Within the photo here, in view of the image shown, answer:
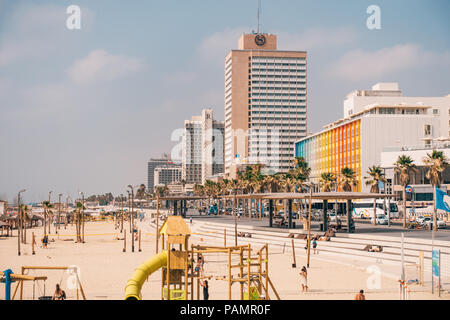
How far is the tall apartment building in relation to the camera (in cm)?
11081

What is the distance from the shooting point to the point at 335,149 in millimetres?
126812

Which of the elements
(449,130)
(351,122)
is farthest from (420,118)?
(449,130)

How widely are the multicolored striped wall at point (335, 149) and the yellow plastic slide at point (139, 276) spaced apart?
310ft

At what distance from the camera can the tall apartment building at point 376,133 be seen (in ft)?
364

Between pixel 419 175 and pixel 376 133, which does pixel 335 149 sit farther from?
pixel 419 175

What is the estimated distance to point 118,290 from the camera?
28.3 meters

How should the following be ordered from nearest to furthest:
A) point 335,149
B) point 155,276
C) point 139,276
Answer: point 139,276 → point 155,276 → point 335,149

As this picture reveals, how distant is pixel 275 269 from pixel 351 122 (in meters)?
86.1

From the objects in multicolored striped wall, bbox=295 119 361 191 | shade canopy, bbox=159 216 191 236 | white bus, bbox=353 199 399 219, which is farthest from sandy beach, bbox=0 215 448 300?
multicolored striped wall, bbox=295 119 361 191

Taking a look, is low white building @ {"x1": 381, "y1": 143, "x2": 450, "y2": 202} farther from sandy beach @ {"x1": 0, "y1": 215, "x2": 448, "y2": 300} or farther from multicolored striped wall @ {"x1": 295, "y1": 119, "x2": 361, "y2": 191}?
sandy beach @ {"x1": 0, "y1": 215, "x2": 448, "y2": 300}

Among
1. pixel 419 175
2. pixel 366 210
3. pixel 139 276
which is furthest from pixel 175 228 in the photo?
pixel 419 175

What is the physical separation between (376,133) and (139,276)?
3879 inches
